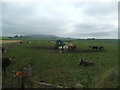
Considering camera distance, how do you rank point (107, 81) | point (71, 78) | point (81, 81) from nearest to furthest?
point (107, 81)
point (81, 81)
point (71, 78)

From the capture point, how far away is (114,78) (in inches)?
396

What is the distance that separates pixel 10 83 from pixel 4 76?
6.96 feet

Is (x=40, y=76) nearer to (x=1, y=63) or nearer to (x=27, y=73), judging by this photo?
(x=27, y=73)

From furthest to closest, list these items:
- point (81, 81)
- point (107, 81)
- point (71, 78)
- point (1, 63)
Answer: point (1, 63), point (71, 78), point (81, 81), point (107, 81)

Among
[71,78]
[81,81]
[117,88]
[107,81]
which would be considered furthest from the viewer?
[71,78]

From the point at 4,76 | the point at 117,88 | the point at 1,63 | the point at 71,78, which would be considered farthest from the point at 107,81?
the point at 1,63

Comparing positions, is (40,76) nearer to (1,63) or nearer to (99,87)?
(1,63)

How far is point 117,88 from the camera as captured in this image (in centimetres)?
889

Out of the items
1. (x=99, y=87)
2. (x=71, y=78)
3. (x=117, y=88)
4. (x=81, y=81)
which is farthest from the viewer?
(x=71, y=78)

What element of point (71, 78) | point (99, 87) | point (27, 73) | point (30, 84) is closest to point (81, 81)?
point (71, 78)

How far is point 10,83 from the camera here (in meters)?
10.9

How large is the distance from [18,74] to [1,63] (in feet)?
9.96

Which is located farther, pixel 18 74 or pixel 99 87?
pixel 18 74

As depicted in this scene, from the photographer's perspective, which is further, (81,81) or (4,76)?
(4,76)
